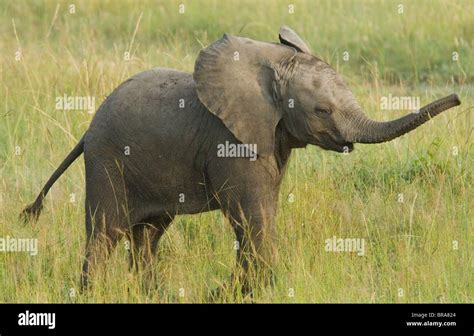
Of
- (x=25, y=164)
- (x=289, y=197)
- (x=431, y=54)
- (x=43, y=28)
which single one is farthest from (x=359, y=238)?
(x=43, y=28)

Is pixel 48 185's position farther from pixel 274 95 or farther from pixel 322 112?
pixel 322 112

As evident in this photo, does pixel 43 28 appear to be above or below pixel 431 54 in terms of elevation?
above

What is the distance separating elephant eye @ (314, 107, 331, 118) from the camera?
7.14 meters

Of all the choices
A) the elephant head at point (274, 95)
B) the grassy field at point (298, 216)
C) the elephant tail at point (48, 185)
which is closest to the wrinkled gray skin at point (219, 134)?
the elephant head at point (274, 95)

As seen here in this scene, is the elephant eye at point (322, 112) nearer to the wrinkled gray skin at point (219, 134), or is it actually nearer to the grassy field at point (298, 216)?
the wrinkled gray skin at point (219, 134)

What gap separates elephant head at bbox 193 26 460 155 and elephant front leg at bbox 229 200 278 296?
33cm

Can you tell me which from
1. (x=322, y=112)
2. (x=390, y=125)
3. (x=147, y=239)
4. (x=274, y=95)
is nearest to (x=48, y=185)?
(x=147, y=239)

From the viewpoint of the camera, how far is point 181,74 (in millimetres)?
7664

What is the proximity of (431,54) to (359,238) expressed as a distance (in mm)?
5862

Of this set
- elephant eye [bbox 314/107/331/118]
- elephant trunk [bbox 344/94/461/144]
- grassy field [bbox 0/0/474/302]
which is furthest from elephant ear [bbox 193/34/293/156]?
grassy field [bbox 0/0/474/302]

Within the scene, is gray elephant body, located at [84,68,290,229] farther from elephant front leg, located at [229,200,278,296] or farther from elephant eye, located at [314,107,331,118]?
elephant eye, located at [314,107,331,118]

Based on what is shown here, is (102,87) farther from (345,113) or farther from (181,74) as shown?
(345,113)

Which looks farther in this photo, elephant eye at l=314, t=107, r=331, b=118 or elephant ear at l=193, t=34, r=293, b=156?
elephant ear at l=193, t=34, r=293, b=156
